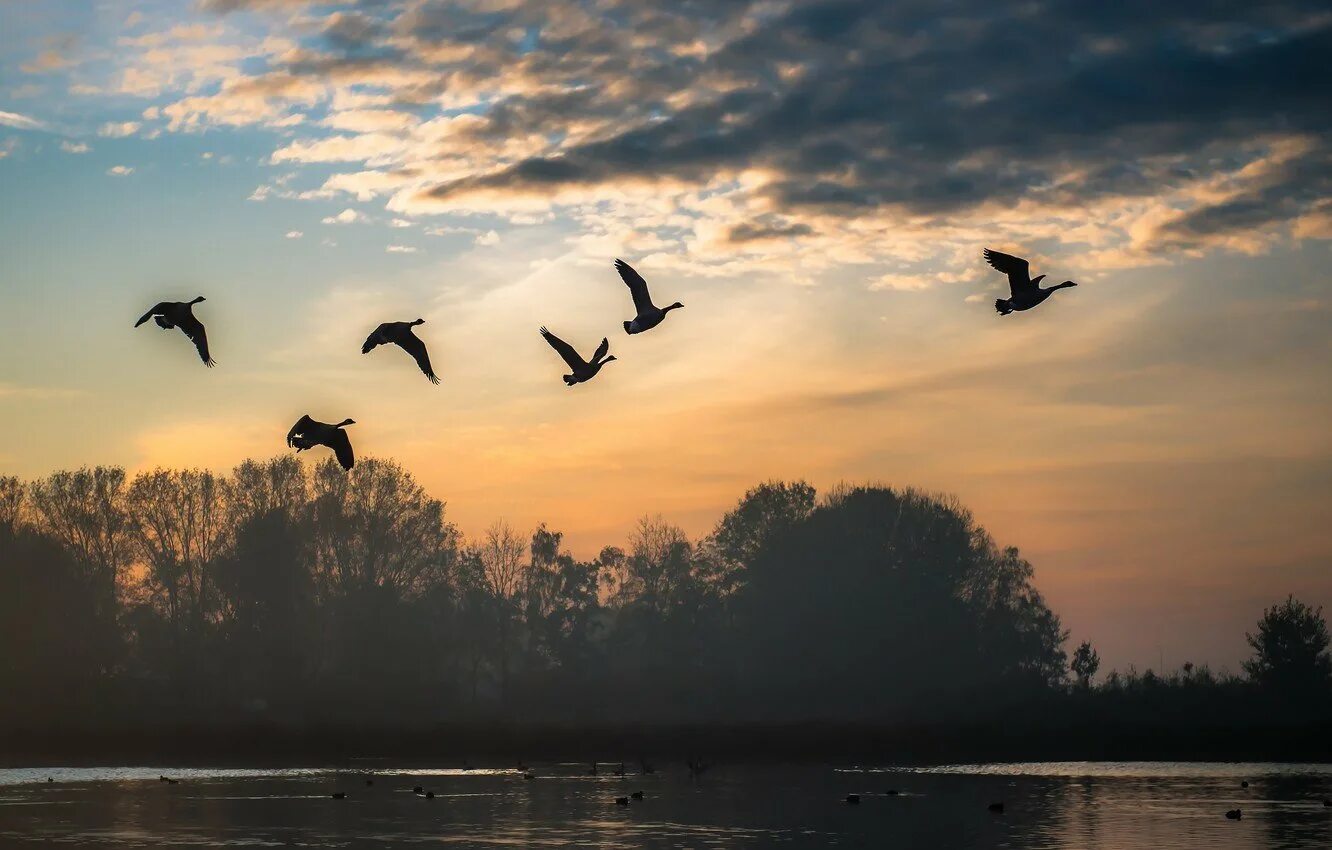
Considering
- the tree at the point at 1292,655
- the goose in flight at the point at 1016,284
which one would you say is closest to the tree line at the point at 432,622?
the tree at the point at 1292,655

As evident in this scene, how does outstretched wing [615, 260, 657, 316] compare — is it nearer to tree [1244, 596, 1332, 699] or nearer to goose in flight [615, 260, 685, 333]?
goose in flight [615, 260, 685, 333]

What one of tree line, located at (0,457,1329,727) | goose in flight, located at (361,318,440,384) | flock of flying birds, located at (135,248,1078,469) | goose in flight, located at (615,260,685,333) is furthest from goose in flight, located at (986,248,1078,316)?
tree line, located at (0,457,1329,727)

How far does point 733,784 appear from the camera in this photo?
63.1 m

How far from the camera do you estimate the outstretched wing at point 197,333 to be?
2692 centimetres

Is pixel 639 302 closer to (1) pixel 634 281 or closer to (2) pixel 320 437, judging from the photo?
(1) pixel 634 281

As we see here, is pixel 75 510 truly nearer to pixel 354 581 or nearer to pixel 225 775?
pixel 354 581

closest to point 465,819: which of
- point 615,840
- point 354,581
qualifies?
point 615,840

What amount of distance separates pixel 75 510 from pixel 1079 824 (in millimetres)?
73543

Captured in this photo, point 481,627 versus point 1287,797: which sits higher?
point 481,627

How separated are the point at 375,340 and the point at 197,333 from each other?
331 centimetres

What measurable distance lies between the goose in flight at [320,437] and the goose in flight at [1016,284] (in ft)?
44.1

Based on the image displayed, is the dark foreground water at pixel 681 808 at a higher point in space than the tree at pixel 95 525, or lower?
lower

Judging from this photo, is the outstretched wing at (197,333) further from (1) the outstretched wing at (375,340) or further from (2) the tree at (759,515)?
(2) the tree at (759,515)

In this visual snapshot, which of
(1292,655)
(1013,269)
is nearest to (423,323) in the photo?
(1013,269)
